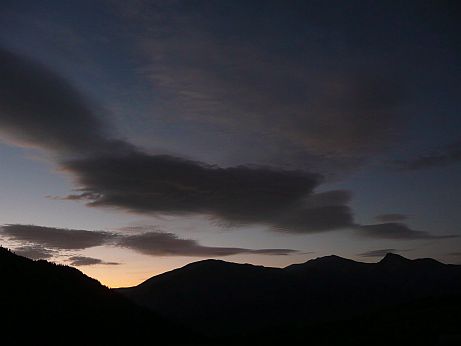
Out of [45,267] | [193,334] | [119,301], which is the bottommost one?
[193,334]

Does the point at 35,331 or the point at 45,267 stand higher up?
the point at 45,267

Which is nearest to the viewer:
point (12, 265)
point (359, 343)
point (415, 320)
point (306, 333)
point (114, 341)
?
point (359, 343)

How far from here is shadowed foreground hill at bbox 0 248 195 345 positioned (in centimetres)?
4891

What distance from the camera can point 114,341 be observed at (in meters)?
52.6

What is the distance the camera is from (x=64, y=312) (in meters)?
56.6

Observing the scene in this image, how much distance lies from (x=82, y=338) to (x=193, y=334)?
22099 mm

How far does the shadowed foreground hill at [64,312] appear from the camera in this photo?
4891 centimetres

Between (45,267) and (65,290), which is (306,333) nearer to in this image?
(65,290)

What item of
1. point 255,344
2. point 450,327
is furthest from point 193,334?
point 450,327

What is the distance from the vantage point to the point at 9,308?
5097cm

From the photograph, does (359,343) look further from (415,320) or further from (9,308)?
(9,308)

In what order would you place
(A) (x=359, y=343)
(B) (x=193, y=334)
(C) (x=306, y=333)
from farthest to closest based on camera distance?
1. (B) (x=193, y=334)
2. (C) (x=306, y=333)
3. (A) (x=359, y=343)

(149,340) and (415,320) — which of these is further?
(149,340)

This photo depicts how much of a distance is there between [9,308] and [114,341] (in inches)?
511
